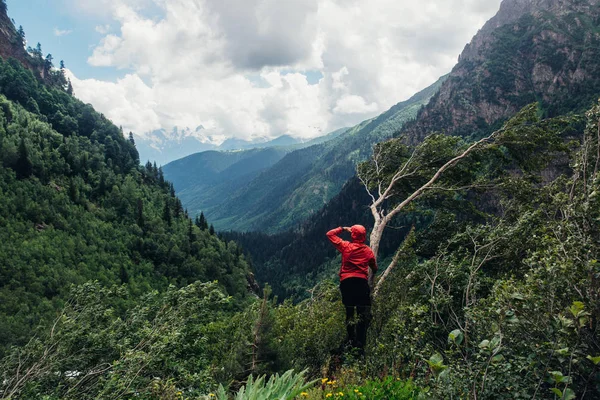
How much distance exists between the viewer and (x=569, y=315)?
3535mm

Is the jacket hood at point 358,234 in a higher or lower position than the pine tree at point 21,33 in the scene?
lower

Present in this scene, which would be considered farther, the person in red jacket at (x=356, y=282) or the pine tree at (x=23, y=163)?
the pine tree at (x=23, y=163)

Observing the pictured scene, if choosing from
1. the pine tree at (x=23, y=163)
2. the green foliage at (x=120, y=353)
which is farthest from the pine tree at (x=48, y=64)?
the green foliage at (x=120, y=353)

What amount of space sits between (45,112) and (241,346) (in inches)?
4939

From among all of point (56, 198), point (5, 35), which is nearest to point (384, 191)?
point (56, 198)

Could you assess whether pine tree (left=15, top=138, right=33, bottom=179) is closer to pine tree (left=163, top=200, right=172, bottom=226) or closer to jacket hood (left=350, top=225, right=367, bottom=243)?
pine tree (left=163, top=200, right=172, bottom=226)

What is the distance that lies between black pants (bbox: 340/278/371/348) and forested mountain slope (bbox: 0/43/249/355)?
41.5 metres

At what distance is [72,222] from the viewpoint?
64938mm

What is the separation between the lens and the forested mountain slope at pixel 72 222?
163ft

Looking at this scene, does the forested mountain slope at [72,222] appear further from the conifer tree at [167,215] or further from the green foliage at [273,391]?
the green foliage at [273,391]

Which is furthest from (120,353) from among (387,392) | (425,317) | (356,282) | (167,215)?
(167,215)

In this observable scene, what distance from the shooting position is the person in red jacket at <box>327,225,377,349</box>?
24.5 ft

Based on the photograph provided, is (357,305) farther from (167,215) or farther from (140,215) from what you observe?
(167,215)

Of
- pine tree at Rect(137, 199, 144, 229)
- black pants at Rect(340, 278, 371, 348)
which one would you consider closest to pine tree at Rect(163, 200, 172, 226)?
pine tree at Rect(137, 199, 144, 229)
